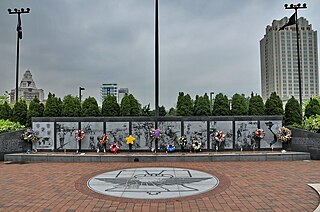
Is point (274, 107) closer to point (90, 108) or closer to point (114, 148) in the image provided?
point (114, 148)

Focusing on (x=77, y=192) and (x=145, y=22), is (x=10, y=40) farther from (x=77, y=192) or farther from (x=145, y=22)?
(x=77, y=192)

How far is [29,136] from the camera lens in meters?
10.3

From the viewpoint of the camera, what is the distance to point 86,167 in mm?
8094

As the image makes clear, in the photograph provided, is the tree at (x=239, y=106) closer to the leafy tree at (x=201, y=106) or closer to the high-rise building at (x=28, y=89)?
the leafy tree at (x=201, y=106)

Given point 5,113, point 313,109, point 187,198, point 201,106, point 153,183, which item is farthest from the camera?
point 5,113

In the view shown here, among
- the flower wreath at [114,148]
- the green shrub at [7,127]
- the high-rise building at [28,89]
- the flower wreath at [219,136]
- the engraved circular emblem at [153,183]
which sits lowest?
the engraved circular emblem at [153,183]

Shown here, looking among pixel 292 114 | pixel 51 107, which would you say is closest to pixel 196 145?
pixel 292 114

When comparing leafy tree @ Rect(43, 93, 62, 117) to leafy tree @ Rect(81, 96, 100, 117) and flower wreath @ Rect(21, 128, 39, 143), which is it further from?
flower wreath @ Rect(21, 128, 39, 143)

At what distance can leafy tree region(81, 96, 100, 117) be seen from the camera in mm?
12258

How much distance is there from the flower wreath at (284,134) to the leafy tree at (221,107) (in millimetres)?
2758

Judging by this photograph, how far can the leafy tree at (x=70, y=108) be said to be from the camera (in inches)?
487

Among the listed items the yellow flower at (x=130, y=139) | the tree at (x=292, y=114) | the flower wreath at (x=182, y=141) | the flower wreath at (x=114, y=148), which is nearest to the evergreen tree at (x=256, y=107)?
the tree at (x=292, y=114)

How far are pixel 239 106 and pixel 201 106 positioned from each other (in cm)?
188

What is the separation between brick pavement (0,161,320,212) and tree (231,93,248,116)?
4.39 metres
